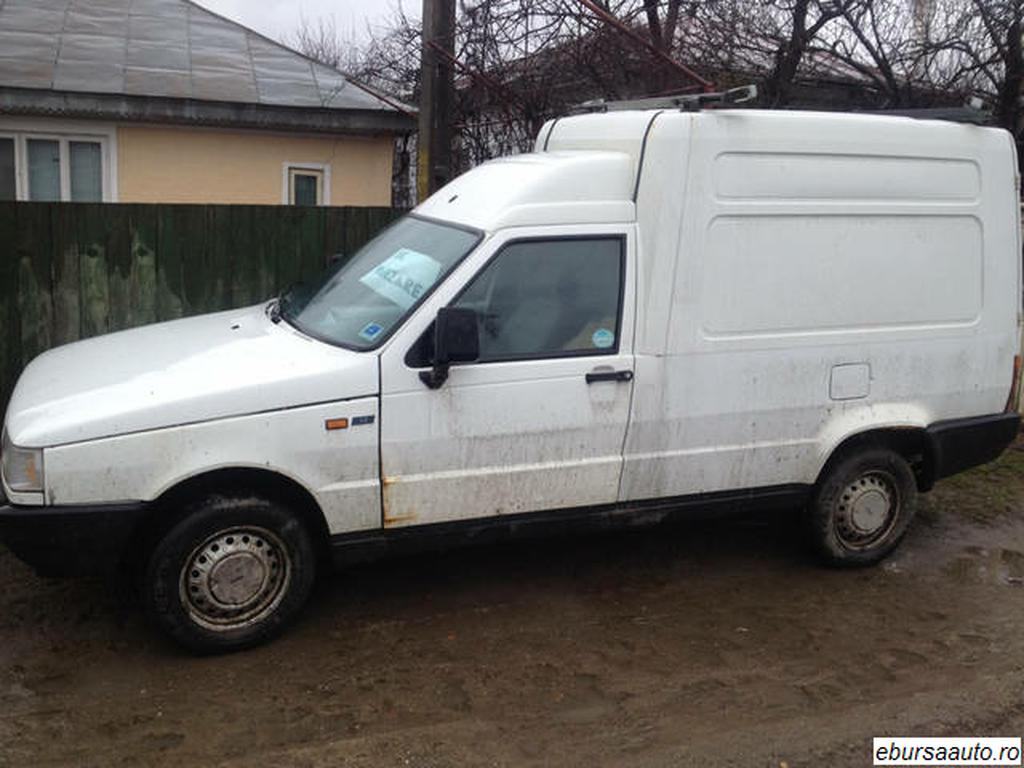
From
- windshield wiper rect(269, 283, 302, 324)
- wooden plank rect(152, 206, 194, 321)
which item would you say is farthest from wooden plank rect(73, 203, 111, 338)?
windshield wiper rect(269, 283, 302, 324)

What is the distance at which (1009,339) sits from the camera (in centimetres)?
544

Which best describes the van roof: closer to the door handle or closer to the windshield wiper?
the door handle

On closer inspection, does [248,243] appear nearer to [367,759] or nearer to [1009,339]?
[367,759]

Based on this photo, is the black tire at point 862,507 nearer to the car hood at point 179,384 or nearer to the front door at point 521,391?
the front door at point 521,391

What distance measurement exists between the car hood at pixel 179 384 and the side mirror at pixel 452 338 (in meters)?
0.28

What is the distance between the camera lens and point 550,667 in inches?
167

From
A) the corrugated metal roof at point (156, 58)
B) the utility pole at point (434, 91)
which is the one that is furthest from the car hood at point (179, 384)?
the corrugated metal roof at point (156, 58)

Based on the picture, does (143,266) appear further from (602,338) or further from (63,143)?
(63,143)

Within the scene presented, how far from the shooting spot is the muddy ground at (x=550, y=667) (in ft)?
12.0

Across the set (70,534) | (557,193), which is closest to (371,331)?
(557,193)

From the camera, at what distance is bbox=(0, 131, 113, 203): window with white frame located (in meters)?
9.46

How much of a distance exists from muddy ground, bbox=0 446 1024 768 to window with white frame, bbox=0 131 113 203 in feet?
18.2

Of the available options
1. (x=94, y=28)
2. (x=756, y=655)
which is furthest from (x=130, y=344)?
(x=94, y=28)

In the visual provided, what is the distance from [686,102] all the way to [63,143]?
7093 mm
